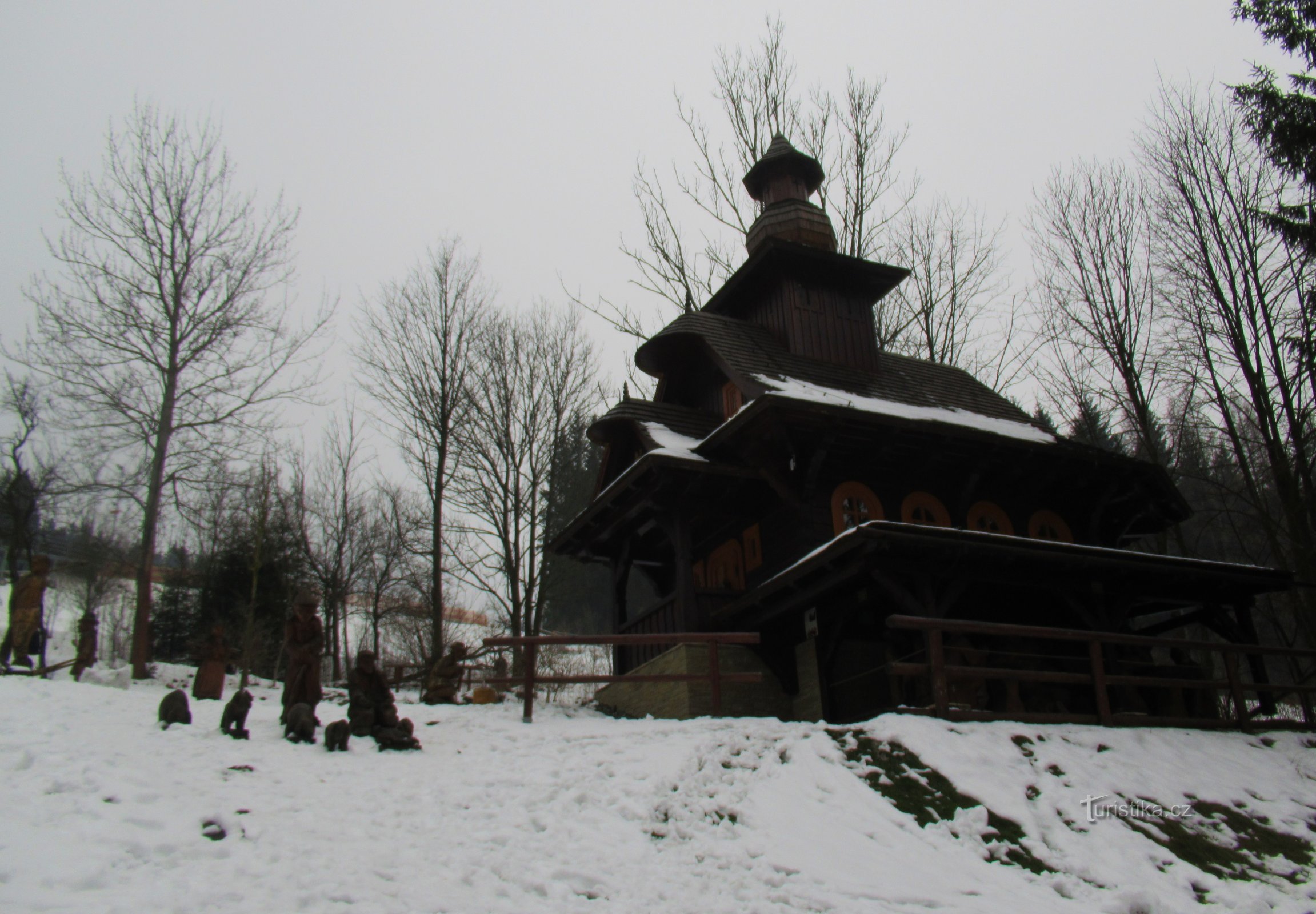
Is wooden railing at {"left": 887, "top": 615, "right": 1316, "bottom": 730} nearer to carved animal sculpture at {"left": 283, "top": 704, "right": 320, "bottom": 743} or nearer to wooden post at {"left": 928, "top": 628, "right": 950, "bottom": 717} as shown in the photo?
wooden post at {"left": 928, "top": 628, "right": 950, "bottom": 717}

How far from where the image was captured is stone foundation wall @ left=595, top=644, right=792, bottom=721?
13312 millimetres

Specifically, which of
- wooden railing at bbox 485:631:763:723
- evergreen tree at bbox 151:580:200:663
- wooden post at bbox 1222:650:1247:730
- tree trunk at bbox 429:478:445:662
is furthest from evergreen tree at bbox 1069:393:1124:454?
evergreen tree at bbox 151:580:200:663

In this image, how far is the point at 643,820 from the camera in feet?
25.8

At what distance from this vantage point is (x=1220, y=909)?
7.06 meters

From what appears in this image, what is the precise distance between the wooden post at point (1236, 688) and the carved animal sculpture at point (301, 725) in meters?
11.4

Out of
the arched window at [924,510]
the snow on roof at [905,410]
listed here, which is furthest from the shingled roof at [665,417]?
the arched window at [924,510]

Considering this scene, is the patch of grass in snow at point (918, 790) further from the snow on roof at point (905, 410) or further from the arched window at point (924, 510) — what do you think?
the arched window at point (924, 510)

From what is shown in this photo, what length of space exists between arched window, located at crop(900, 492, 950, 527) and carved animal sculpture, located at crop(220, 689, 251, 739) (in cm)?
1005

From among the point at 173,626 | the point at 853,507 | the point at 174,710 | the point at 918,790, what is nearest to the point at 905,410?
the point at 853,507

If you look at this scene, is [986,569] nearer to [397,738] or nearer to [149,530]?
[397,738]

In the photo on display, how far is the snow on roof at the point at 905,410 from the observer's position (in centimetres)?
1480

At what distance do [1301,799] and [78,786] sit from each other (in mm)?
11877

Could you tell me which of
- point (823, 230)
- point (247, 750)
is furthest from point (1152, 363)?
point (247, 750)

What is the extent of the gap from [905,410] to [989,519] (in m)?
2.41
